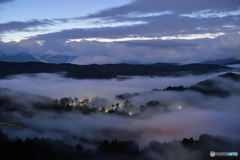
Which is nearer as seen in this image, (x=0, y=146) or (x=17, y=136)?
(x=0, y=146)

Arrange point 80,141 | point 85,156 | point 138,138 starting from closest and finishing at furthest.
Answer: point 85,156 < point 80,141 < point 138,138

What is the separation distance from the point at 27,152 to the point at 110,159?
118ft

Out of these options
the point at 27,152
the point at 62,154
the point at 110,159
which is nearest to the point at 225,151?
the point at 110,159

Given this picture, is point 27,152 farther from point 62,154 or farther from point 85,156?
point 85,156

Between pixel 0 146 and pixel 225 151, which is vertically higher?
pixel 0 146

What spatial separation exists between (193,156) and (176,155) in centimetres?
821

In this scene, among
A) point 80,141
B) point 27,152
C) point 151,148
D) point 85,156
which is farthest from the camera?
point 80,141

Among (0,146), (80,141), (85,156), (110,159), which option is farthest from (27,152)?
(80,141)

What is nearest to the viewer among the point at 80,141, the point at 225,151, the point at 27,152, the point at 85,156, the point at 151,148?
the point at 27,152

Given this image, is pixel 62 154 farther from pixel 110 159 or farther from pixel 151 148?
pixel 151 148

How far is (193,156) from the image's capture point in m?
137

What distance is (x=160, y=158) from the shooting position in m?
140

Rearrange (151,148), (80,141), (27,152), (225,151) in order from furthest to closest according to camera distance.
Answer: (80,141), (151,148), (225,151), (27,152)

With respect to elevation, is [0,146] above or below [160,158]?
above
